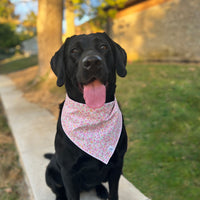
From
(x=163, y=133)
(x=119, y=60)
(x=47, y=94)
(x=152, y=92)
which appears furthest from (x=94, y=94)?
(x=47, y=94)

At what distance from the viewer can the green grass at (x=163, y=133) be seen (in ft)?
8.97

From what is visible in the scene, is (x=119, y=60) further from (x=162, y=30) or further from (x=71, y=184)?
(x=162, y=30)

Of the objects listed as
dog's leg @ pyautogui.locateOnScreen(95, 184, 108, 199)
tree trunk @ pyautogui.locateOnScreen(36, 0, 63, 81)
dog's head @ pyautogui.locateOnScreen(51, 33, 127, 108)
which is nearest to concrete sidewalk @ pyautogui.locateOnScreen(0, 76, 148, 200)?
dog's leg @ pyautogui.locateOnScreen(95, 184, 108, 199)

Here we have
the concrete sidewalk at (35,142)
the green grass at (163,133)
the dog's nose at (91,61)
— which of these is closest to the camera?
the dog's nose at (91,61)

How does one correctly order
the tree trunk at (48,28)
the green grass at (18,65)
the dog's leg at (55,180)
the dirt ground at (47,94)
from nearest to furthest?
1. the dog's leg at (55,180)
2. the dirt ground at (47,94)
3. the tree trunk at (48,28)
4. the green grass at (18,65)

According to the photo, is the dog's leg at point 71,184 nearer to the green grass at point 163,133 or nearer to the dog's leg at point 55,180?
the dog's leg at point 55,180

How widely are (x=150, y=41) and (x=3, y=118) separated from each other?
824 cm

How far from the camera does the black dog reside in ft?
5.90

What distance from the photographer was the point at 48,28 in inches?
299

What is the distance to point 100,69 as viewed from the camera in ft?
5.80

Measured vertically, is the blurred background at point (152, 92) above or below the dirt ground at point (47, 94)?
above

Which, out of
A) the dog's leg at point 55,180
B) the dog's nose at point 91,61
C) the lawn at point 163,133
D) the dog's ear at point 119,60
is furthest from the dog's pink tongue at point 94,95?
the lawn at point 163,133

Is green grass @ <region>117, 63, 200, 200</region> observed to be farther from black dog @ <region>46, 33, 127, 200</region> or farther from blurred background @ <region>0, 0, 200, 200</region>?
black dog @ <region>46, 33, 127, 200</region>

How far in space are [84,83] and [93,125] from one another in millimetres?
446
